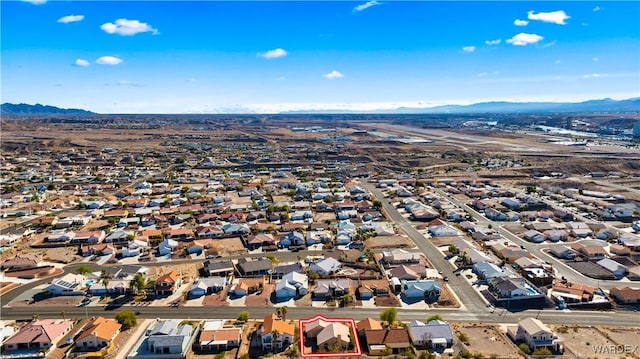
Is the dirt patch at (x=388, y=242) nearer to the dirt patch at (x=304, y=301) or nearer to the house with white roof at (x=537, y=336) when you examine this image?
the dirt patch at (x=304, y=301)

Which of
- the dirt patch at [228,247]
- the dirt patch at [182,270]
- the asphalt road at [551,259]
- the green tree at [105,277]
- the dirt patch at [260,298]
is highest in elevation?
the green tree at [105,277]

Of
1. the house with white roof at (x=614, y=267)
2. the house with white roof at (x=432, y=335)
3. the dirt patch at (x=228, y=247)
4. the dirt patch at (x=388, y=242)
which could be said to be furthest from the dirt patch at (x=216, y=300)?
the house with white roof at (x=614, y=267)

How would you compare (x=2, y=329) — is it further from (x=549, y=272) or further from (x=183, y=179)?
(x=183, y=179)

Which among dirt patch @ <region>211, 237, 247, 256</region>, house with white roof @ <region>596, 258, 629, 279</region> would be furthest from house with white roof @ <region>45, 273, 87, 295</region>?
house with white roof @ <region>596, 258, 629, 279</region>

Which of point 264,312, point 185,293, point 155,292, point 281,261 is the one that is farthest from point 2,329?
point 281,261

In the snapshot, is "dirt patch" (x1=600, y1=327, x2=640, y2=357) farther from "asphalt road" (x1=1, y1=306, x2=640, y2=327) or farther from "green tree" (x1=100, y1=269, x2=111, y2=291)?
"green tree" (x1=100, y1=269, x2=111, y2=291)

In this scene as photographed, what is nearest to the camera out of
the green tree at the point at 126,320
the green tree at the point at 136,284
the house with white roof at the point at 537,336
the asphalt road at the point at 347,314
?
the house with white roof at the point at 537,336
